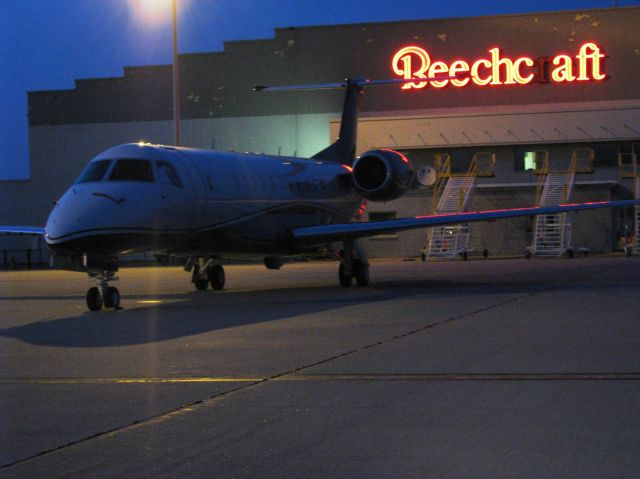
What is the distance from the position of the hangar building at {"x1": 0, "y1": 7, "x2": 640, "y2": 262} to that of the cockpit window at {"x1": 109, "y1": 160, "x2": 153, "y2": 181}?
2660 cm

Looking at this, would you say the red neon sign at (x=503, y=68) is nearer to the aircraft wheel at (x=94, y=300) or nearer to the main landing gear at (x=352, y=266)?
the main landing gear at (x=352, y=266)

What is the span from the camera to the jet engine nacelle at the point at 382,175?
919 inches

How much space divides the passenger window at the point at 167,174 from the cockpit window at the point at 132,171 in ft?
0.77

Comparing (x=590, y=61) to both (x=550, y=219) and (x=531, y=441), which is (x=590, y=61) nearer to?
(x=550, y=219)

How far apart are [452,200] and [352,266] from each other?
21216 millimetres

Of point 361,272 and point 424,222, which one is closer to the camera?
point 424,222

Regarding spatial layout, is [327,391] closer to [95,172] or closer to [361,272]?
[95,172]

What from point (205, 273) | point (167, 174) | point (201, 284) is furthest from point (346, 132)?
point (167, 174)

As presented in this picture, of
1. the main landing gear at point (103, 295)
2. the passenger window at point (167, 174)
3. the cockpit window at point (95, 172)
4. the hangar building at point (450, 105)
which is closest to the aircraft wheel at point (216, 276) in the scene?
the passenger window at point (167, 174)

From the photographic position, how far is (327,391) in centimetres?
811

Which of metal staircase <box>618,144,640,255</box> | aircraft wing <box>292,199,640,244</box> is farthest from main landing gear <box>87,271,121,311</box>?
metal staircase <box>618,144,640,255</box>

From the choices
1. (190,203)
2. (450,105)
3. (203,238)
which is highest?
(450,105)

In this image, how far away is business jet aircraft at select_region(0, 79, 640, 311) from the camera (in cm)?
1648

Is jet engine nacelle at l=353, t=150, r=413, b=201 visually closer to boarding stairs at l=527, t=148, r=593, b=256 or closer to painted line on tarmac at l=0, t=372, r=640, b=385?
painted line on tarmac at l=0, t=372, r=640, b=385
